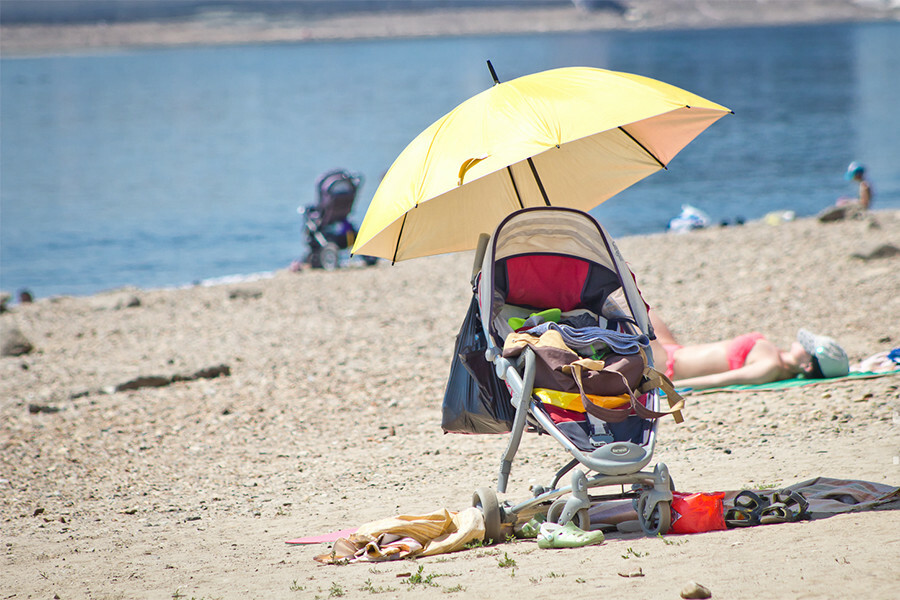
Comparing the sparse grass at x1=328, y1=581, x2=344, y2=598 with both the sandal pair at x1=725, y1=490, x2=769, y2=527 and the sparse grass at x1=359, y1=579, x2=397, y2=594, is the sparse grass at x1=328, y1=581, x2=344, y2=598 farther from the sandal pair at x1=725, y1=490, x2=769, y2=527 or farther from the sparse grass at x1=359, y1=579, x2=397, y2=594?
the sandal pair at x1=725, y1=490, x2=769, y2=527

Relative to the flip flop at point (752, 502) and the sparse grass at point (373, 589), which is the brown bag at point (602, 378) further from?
the sparse grass at point (373, 589)

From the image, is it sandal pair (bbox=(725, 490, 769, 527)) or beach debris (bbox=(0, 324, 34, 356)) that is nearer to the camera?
sandal pair (bbox=(725, 490, 769, 527))

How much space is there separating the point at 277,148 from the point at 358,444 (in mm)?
37911

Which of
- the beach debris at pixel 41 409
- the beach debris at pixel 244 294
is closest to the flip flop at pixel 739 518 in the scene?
the beach debris at pixel 41 409

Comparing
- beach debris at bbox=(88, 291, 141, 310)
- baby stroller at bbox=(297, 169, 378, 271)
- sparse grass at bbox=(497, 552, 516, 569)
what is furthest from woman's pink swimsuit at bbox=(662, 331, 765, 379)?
baby stroller at bbox=(297, 169, 378, 271)

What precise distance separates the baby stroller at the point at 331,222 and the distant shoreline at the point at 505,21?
435ft

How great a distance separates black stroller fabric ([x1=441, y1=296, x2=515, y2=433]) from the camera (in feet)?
16.8

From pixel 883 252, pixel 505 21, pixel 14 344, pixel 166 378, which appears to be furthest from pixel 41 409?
pixel 505 21

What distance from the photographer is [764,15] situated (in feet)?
511

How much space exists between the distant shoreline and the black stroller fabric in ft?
471

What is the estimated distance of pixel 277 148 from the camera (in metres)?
43.3

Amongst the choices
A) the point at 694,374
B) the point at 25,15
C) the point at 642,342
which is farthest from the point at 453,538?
the point at 25,15

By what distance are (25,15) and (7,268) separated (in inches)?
4855

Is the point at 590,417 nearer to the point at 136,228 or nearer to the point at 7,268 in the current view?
the point at 7,268
